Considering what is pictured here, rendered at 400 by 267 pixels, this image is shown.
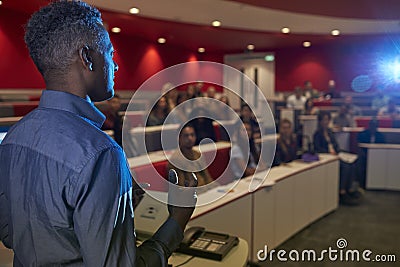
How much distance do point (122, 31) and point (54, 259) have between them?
699 centimetres

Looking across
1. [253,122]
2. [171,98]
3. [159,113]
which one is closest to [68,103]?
[253,122]

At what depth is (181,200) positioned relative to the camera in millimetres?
898

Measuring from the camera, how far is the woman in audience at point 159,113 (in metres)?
4.72

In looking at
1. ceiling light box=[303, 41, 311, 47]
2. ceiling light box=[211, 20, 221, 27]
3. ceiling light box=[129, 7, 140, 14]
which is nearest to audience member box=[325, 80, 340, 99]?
ceiling light box=[303, 41, 311, 47]

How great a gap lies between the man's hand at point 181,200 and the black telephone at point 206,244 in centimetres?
58

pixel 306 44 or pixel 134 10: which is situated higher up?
pixel 306 44

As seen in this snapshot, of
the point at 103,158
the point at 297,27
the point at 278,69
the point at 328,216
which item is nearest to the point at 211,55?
the point at 278,69

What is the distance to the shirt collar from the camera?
76cm

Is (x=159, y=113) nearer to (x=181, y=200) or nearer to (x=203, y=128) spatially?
(x=203, y=128)

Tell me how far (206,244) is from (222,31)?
6.42 metres

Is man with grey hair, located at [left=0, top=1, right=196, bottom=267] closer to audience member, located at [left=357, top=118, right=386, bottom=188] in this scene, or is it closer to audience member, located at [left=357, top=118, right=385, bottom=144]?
audience member, located at [left=357, top=118, right=386, bottom=188]

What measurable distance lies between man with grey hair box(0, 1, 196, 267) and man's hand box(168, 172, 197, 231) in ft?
0.34

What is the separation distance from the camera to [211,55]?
10672mm

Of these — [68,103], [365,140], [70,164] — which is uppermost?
[68,103]
